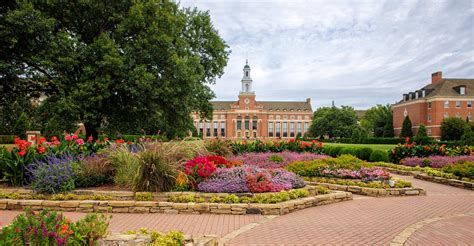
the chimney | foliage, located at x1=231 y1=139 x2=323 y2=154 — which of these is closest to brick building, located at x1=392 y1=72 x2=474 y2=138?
the chimney

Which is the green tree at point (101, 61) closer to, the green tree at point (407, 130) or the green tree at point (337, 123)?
the green tree at point (407, 130)

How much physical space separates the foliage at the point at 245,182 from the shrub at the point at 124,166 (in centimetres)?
154

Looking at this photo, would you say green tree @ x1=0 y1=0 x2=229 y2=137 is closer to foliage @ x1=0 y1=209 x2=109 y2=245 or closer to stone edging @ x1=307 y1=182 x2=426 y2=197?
stone edging @ x1=307 y1=182 x2=426 y2=197

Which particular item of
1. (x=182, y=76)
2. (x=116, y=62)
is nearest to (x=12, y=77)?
(x=116, y=62)

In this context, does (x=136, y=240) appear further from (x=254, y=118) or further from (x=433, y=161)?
(x=254, y=118)

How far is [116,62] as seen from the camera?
47.7 ft

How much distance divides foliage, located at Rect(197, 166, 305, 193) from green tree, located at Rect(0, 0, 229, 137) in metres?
8.46

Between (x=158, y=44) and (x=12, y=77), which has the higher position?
(x=158, y=44)

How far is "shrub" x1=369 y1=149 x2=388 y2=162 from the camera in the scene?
57.5 ft

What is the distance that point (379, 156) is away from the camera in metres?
17.7

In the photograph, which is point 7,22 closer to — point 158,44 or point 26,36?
point 26,36

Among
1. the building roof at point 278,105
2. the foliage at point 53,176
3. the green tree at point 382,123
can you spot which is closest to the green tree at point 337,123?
the green tree at point 382,123

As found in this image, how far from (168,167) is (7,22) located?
11.8 meters

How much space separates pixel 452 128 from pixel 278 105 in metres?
51.9
